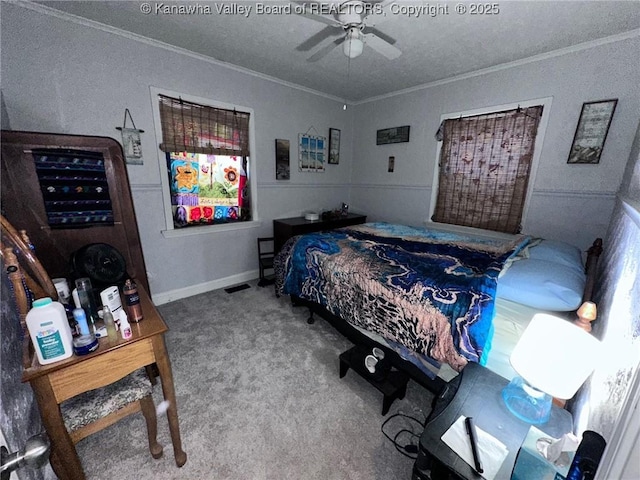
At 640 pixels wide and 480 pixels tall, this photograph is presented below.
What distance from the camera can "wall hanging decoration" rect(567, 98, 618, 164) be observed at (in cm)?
236

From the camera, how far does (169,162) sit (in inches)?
113

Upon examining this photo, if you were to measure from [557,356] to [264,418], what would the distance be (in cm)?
157

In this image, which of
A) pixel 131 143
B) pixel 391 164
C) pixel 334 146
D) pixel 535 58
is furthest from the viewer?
pixel 334 146

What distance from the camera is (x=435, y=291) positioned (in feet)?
5.32

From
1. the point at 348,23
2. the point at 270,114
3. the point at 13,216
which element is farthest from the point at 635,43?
the point at 13,216

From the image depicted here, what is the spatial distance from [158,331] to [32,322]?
1.30 feet

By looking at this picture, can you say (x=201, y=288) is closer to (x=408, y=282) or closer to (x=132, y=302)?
(x=132, y=302)

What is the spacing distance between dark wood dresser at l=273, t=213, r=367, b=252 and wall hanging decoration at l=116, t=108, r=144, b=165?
1.76 metres

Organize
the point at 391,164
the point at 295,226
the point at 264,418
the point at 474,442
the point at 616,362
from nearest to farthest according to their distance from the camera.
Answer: the point at 616,362 < the point at 474,442 < the point at 264,418 < the point at 295,226 < the point at 391,164

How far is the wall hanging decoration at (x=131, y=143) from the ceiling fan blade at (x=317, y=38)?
182 cm

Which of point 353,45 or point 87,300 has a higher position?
point 353,45

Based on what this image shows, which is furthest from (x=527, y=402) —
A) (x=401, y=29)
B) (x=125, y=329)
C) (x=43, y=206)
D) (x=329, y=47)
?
(x=43, y=206)

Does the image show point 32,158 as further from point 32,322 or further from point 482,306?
point 482,306

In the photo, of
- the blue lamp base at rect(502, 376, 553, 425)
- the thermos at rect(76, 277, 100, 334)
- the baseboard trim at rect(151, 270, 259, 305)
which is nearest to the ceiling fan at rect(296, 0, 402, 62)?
the thermos at rect(76, 277, 100, 334)
